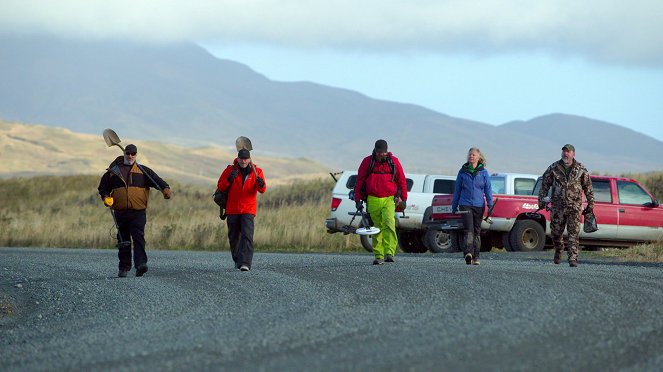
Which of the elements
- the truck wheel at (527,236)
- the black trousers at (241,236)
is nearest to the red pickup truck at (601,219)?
the truck wheel at (527,236)

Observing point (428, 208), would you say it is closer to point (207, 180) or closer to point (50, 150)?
point (207, 180)

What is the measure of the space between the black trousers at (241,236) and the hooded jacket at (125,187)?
123cm

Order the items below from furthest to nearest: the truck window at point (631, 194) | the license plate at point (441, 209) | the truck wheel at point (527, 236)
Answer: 1. the truck window at point (631, 194)
2. the truck wheel at point (527, 236)
3. the license plate at point (441, 209)

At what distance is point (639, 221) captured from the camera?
26766 mm

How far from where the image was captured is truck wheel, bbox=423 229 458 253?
27562 millimetres

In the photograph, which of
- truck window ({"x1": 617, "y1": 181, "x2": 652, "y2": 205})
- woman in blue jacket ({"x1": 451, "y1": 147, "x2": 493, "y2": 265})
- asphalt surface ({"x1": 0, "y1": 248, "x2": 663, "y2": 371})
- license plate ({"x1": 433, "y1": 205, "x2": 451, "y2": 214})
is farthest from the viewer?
truck window ({"x1": 617, "y1": 181, "x2": 652, "y2": 205})

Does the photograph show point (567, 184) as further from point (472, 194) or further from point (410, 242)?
point (410, 242)

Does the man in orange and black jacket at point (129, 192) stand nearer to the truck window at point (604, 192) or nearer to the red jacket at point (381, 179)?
the red jacket at point (381, 179)

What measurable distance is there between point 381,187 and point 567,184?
2875 millimetres

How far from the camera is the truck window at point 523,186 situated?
1139 inches

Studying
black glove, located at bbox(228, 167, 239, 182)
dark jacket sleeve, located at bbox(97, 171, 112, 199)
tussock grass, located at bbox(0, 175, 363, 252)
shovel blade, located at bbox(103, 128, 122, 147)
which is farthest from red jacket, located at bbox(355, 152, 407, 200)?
tussock grass, located at bbox(0, 175, 363, 252)

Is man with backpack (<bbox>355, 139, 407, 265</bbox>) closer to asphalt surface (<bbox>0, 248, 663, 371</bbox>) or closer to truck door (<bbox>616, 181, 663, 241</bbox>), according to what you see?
asphalt surface (<bbox>0, 248, 663, 371</bbox>)

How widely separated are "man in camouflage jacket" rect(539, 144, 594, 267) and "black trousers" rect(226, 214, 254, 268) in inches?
177

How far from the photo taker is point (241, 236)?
18.9 metres
